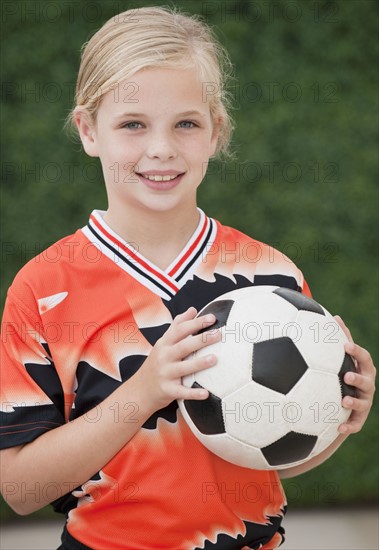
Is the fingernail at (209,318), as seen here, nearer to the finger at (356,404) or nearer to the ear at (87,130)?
the finger at (356,404)

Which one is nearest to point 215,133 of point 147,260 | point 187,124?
point 187,124

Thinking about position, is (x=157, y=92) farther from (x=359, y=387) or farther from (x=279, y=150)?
(x=279, y=150)

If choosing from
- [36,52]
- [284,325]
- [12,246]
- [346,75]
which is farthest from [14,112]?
[284,325]

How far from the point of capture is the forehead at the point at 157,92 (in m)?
1.28

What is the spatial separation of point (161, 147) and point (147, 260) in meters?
0.20

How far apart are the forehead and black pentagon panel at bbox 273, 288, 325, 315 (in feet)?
1.08

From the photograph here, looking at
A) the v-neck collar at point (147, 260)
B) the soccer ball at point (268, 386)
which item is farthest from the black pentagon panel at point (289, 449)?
the v-neck collar at point (147, 260)

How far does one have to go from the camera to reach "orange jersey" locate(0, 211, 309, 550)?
1256 mm

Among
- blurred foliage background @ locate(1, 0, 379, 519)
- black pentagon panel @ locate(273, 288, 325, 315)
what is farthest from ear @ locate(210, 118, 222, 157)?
blurred foliage background @ locate(1, 0, 379, 519)

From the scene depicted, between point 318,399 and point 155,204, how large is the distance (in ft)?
1.36

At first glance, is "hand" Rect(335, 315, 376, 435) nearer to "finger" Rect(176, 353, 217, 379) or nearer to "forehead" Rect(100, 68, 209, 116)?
"finger" Rect(176, 353, 217, 379)

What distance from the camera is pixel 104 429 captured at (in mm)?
1228

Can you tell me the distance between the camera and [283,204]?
Result: 2.71 m

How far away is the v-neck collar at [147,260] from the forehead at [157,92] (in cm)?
20
